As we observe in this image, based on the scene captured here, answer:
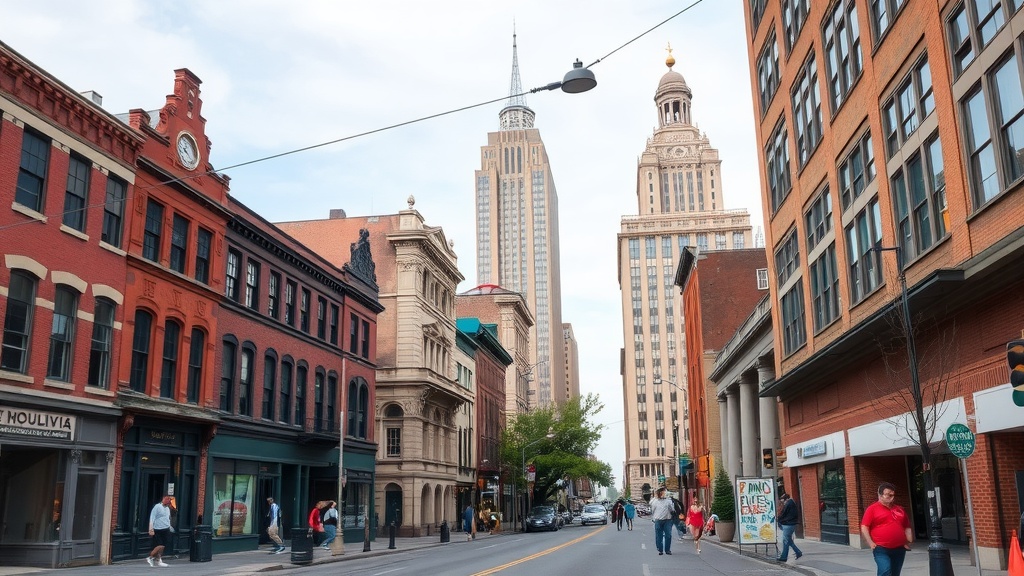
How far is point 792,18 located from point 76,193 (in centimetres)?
2325

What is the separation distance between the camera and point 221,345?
98.7 feet

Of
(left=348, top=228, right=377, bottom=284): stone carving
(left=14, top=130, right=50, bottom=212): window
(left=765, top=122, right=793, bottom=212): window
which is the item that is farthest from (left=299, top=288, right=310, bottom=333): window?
(left=765, top=122, right=793, bottom=212): window

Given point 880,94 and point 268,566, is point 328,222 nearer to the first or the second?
point 268,566

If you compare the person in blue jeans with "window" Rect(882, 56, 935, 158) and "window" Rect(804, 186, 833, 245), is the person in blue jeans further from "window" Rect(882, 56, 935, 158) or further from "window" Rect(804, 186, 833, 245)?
"window" Rect(882, 56, 935, 158)

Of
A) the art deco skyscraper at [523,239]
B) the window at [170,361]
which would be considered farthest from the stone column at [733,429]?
the art deco skyscraper at [523,239]

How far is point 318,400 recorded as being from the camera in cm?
3819

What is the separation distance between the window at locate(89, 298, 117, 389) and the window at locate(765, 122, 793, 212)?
74.6ft

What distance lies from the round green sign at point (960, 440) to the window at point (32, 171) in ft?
66.9

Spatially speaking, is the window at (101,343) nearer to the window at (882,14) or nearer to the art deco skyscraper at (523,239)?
the window at (882,14)

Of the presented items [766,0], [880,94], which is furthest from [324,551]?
[766,0]

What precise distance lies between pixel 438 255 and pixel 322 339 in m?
17.5

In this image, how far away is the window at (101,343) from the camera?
2300 centimetres

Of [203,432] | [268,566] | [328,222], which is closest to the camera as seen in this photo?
[268,566]

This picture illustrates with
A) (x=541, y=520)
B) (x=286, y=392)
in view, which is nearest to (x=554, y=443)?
(x=541, y=520)
